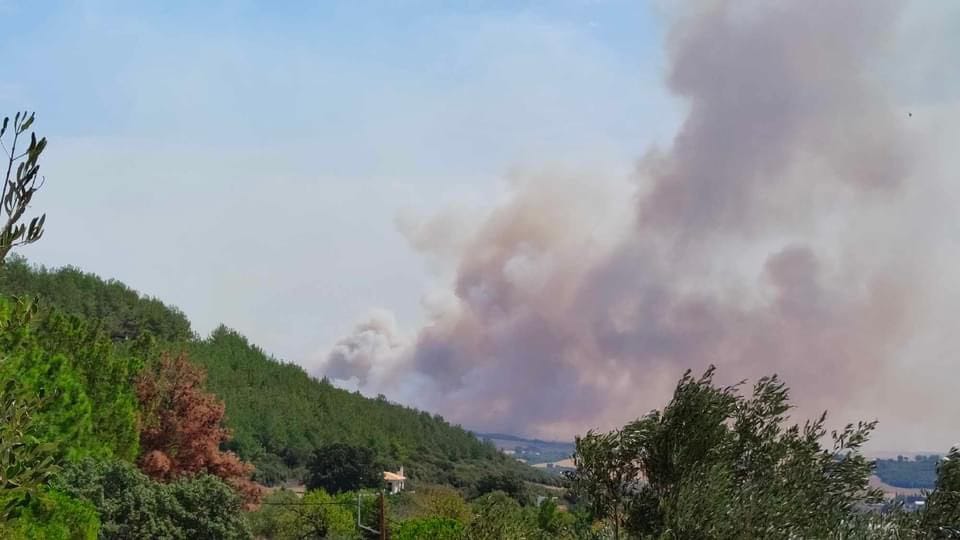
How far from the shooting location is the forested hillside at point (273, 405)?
→ 129750 millimetres

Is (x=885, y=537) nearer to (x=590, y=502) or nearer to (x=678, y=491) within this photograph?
(x=678, y=491)

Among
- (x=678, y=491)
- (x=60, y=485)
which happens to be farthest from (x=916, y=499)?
(x=60, y=485)

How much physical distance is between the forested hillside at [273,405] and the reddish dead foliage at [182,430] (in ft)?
163

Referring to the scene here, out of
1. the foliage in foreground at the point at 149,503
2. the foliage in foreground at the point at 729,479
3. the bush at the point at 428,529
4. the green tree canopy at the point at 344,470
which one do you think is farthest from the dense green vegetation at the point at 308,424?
the foliage in foreground at the point at 729,479

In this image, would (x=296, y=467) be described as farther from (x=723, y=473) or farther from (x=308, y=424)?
(x=723, y=473)

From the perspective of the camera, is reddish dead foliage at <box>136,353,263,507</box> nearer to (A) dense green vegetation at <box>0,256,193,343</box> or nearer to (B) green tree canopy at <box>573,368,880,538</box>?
(B) green tree canopy at <box>573,368,880,538</box>

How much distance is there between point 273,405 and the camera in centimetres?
14188

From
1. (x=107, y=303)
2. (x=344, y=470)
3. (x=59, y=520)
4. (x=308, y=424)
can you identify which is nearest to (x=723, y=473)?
(x=59, y=520)

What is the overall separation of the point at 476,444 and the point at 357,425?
3729 cm

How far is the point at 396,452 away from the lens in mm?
143625

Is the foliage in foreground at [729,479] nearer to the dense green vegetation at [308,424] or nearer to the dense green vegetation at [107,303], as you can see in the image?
the dense green vegetation at [308,424]

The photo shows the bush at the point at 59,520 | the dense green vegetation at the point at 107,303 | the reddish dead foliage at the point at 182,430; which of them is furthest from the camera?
the dense green vegetation at the point at 107,303

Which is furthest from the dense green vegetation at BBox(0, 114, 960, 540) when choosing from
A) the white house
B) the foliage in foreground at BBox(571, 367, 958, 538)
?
the white house

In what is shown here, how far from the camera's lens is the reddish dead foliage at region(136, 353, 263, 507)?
217 feet
